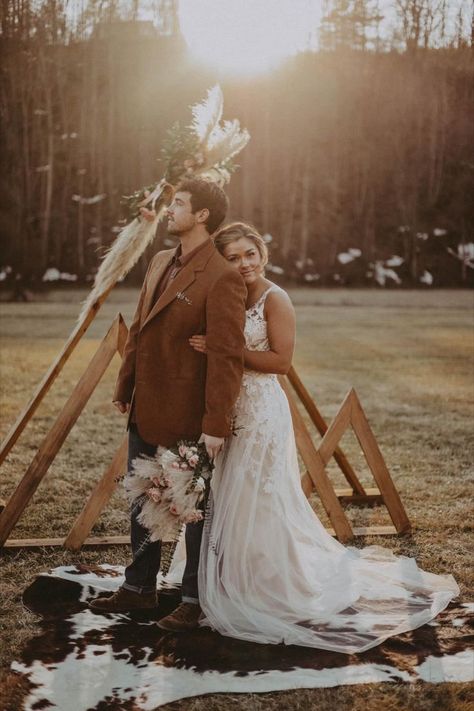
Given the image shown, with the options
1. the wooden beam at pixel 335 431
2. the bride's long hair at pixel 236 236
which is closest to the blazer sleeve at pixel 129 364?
the bride's long hair at pixel 236 236

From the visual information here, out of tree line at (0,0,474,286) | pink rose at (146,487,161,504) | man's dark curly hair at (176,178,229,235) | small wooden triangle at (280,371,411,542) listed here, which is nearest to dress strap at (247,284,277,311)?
man's dark curly hair at (176,178,229,235)

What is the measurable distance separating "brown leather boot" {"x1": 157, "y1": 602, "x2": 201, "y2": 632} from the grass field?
47 cm

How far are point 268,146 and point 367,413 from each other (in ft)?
29.4

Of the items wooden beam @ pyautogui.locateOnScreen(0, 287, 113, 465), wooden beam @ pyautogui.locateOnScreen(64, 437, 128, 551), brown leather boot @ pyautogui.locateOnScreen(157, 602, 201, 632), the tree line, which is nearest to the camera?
brown leather boot @ pyautogui.locateOnScreen(157, 602, 201, 632)

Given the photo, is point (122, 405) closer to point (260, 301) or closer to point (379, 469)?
point (260, 301)

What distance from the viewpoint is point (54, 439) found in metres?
3.69

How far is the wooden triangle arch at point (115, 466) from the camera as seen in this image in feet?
12.0

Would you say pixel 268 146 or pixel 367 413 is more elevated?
pixel 268 146

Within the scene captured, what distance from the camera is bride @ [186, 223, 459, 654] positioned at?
2.86 meters

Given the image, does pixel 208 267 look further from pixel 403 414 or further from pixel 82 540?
pixel 403 414

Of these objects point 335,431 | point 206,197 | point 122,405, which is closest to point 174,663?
point 122,405

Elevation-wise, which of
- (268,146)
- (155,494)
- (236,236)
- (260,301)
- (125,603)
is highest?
(268,146)

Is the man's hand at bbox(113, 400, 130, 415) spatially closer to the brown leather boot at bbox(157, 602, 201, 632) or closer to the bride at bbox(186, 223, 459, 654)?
the bride at bbox(186, 223, 459, 654)

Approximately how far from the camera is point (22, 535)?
4.05m
